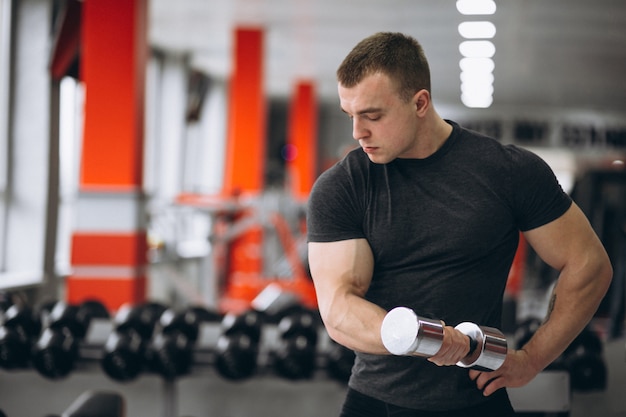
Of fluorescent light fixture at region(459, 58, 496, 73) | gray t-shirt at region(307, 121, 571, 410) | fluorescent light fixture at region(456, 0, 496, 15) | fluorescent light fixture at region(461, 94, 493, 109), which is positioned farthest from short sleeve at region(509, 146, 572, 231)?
fluorescent light fixture at region(461, 94, 493, 109)

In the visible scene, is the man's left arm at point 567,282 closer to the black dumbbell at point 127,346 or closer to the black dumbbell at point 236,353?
the black dumbbell at point 236,353

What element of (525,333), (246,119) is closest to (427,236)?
(525,333)

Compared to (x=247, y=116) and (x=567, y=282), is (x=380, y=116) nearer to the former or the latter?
(x=567, y=282)

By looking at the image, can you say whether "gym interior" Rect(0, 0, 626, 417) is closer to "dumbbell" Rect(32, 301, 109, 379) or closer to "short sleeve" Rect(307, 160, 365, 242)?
"dumbbell" Rect(32, 301, 109, 379)

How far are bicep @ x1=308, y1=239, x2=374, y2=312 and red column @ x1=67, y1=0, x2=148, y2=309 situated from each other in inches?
150

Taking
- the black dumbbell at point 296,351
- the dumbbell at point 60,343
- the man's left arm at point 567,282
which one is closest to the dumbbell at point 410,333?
the man's left arm at point 567,282

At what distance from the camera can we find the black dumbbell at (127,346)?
2830mm

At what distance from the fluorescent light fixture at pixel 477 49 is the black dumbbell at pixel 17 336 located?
671 centimetres

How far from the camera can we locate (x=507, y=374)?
133cm

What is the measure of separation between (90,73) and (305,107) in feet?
26.7

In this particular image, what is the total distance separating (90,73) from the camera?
493 centimetres

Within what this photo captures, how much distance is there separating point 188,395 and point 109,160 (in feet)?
7.81

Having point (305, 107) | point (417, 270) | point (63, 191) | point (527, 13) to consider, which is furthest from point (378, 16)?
point (417, 270)

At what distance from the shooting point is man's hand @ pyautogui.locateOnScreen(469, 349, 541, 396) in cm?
132
